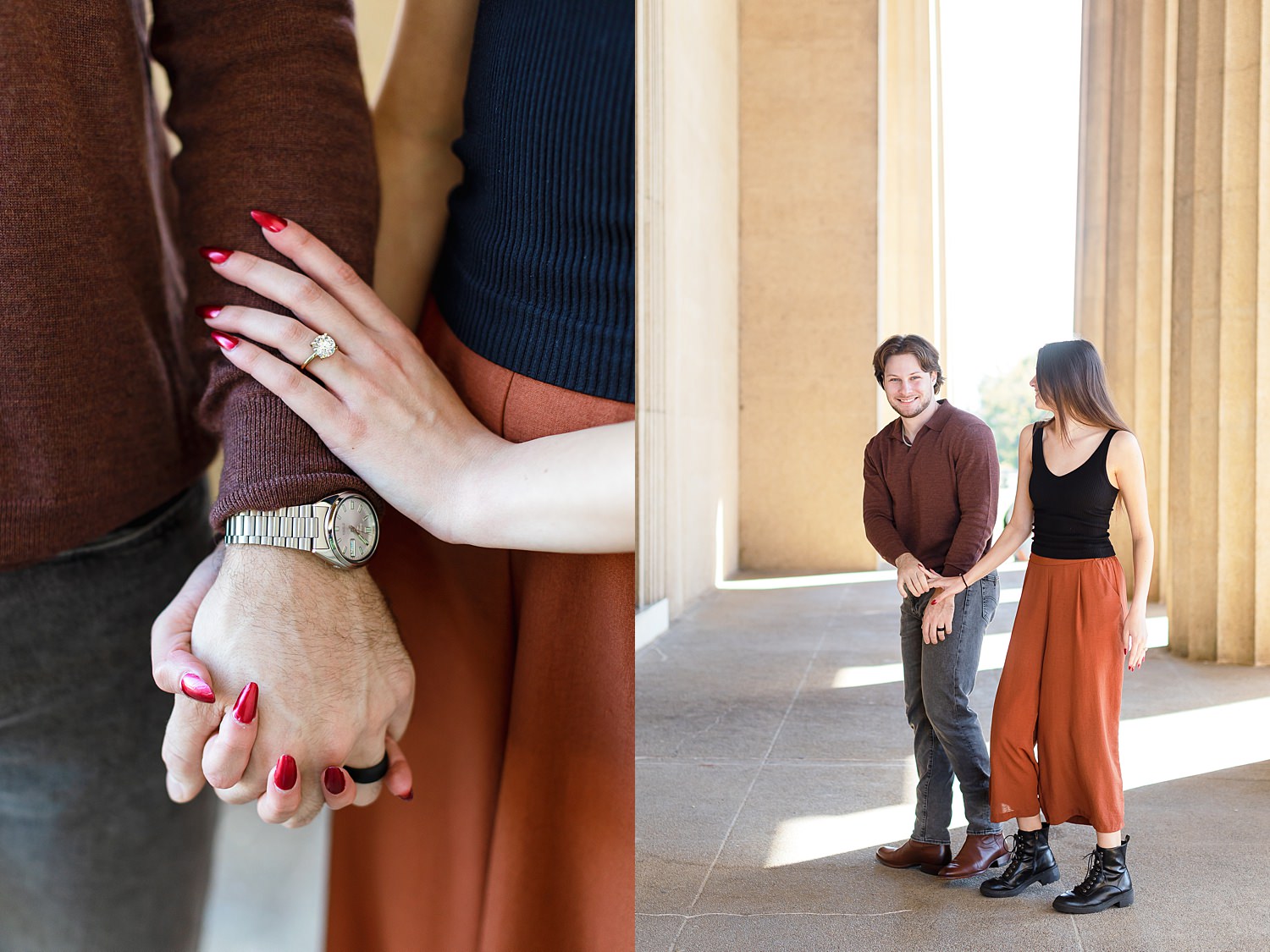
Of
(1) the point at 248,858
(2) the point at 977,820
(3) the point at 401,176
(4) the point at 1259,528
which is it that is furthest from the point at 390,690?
(4) the point at 1259,528

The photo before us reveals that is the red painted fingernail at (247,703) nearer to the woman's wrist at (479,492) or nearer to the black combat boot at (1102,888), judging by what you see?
the woman's wrist at (479,492)

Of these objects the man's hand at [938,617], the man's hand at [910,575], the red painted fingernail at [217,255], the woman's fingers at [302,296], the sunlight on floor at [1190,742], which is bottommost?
the sunlight on floor at [1190,742]

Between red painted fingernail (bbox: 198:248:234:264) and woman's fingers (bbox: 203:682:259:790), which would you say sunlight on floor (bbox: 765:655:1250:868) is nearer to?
woman's fingers (bbox: 203:682:259:790)

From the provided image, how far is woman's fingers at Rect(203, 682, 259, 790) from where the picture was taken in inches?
32.0

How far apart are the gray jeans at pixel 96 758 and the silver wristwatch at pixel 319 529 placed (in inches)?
5.0

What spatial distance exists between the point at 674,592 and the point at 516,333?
29 cm

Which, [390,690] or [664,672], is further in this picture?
[664,672]

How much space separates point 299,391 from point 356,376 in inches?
1.9

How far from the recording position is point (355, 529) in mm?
848

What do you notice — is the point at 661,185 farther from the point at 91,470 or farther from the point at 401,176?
the point at 91,470

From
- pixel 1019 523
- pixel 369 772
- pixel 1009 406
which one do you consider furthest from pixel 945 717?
pixel 369 772

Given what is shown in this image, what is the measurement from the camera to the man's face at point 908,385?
100cm

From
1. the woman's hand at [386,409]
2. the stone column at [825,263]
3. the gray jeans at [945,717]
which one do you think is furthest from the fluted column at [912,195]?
the woman's hand at [386,409]

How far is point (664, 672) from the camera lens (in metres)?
1.05
